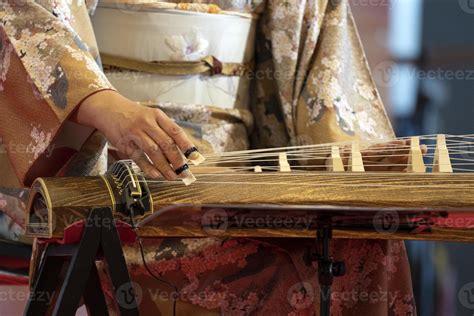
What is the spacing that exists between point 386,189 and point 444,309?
82.8 inches

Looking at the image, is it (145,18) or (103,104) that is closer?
(103,104)

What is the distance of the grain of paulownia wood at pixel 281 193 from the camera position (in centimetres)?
115

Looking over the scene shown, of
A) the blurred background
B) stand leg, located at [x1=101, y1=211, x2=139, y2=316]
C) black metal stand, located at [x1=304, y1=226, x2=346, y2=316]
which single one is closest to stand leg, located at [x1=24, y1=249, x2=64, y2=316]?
stand leg, located at [x1=101, y1=211, x2=139, y2=316]

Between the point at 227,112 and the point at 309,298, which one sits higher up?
the point at 227,112

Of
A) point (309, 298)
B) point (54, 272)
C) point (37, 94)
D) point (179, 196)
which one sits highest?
point (37, 94)

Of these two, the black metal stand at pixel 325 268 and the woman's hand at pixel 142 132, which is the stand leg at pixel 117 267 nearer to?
the woman's hand at pixel 142 132

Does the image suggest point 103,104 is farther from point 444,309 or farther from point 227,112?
point 444,309

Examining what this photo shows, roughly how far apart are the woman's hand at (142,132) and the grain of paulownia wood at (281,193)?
0.12 feet

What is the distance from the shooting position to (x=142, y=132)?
1314mm

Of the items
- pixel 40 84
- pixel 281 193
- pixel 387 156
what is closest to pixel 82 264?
pixel 281 193

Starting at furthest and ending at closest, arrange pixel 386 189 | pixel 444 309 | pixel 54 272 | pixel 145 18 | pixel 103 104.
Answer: pixel 444 309 → pixel 145 18 → pixel 103 104 → pixel 54 272 → pixel 386 189

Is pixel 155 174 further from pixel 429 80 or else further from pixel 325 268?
pixel 429 80

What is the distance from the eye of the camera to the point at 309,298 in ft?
5.16

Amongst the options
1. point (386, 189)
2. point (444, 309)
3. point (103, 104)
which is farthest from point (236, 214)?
point (444, 309)
